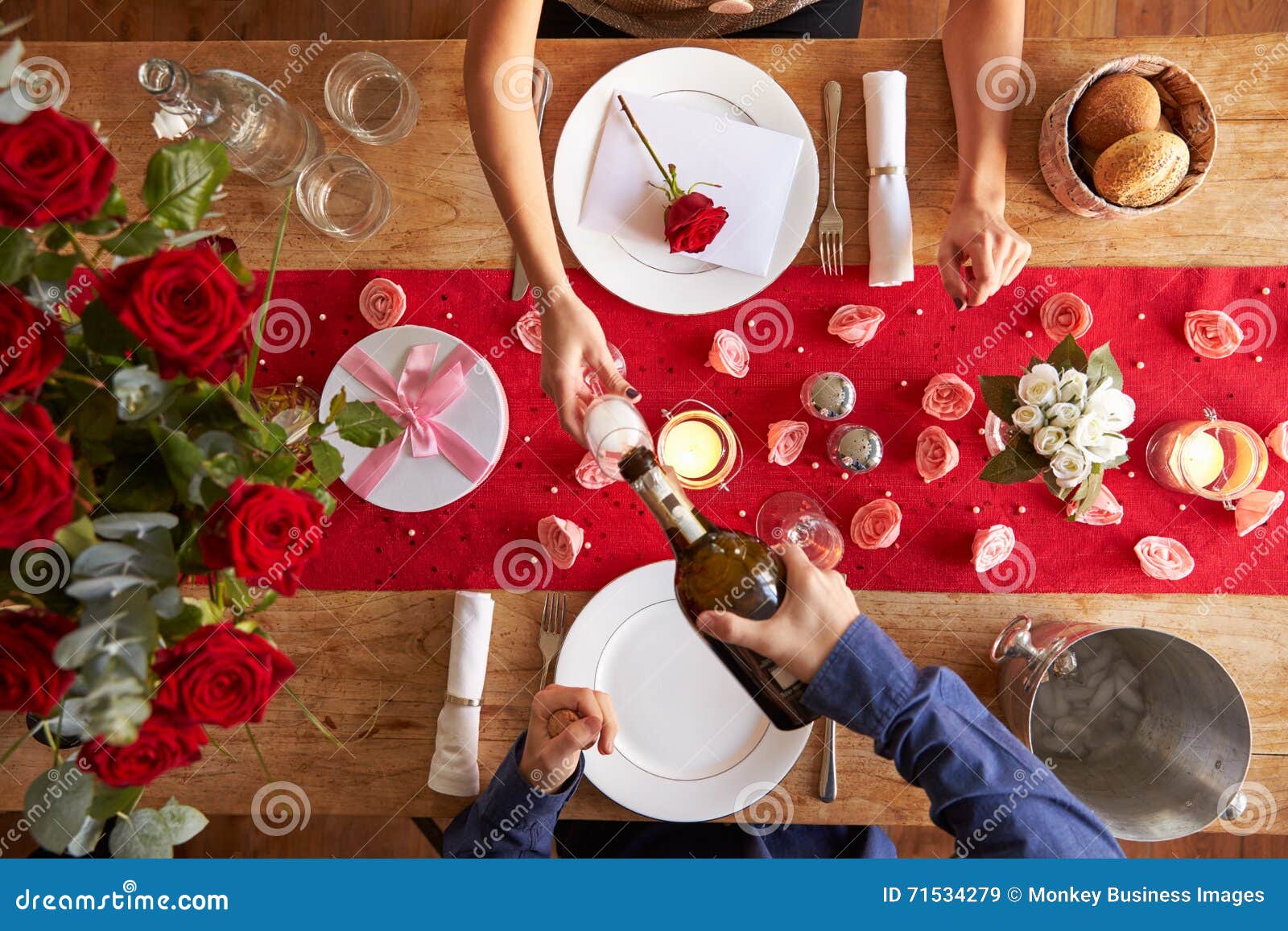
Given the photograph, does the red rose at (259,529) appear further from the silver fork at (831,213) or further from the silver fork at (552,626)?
the silver fork at (831,213)

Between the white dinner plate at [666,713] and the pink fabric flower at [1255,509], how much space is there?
27.8 inches

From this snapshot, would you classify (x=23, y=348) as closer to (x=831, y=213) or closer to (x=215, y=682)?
(x=215, y=682)

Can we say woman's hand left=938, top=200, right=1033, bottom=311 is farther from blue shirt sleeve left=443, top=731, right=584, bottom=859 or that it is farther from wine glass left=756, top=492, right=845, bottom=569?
blue shirt sleeve left=443, top=731, right=584, bottom=859

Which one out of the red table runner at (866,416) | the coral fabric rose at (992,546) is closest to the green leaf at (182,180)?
the red table runner at (866,416)

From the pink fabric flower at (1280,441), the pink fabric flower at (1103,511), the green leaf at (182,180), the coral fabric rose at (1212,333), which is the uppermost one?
the green leaf at (182,180)

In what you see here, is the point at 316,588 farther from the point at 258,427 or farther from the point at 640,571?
the point at 258,427

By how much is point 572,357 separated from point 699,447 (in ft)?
0.75

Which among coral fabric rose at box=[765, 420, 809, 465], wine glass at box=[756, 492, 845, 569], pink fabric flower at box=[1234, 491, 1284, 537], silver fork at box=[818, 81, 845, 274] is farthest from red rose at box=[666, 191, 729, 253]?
pink fabric flower at box=[1234, 491, 1284, 537]

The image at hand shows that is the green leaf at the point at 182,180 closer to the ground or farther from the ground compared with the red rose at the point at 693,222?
farther from the ground

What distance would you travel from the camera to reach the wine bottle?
2.85 feet

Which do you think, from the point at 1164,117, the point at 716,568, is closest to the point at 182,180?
the point at 716,568

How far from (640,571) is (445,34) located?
5.45 ft

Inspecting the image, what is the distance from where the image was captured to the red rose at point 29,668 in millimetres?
591

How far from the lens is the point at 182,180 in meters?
0.62
